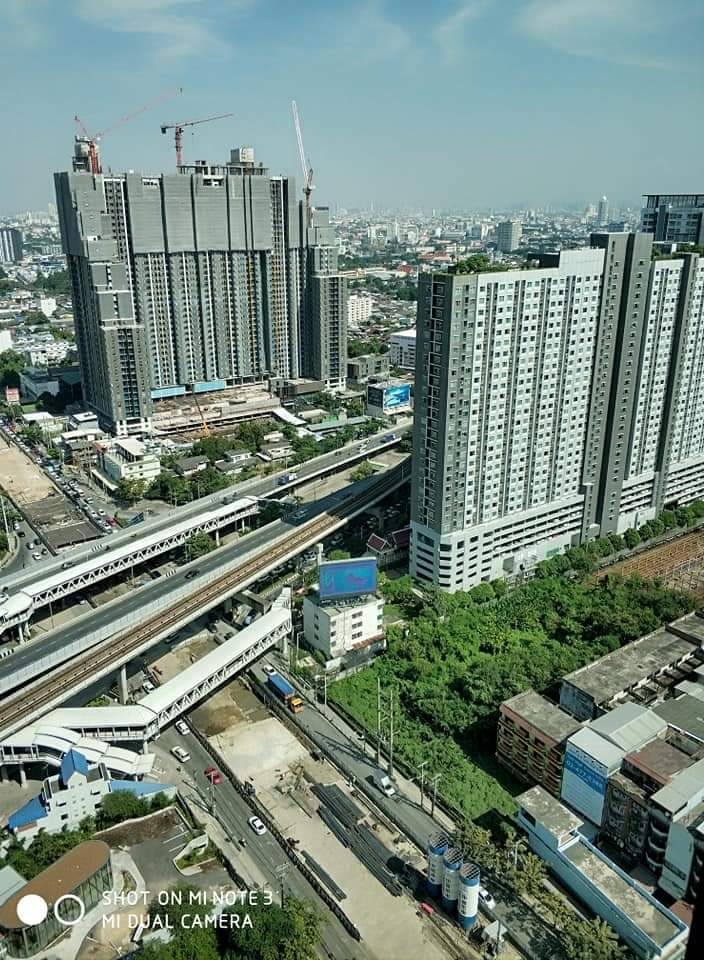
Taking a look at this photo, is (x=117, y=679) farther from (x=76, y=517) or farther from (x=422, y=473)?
(x=76, y=517)

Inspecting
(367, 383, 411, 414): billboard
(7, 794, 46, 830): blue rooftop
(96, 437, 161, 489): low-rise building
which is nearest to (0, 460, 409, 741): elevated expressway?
(7, 794, 46, 830): blue rooftop

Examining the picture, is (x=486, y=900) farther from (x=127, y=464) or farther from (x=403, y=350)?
(x=403, y=350)

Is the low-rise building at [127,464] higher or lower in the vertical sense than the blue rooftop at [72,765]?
higher

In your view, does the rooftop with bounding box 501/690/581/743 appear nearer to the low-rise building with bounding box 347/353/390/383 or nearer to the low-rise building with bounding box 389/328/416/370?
the low-rise building with bounding box 347/353/390/383

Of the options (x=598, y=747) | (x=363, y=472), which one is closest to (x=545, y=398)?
(x=363, y=472)

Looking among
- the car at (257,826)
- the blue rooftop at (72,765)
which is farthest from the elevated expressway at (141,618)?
the car at (257,826)

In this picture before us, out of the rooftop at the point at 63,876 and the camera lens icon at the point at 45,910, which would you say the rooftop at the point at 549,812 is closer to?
the rooftop at the point at 63,876

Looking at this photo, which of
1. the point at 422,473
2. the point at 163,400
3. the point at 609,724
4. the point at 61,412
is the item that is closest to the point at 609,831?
the point at 609,724
